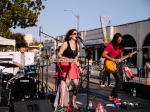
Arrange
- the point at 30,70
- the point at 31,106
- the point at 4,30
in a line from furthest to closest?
1. the point at 4,30
2. the point at 30,70
3. the point at 31,106

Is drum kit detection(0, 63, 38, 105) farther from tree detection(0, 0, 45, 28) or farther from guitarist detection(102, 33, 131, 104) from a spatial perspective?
tree detection(0, 0, 45, 28)

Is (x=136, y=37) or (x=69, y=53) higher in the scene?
(x=136, y=37)

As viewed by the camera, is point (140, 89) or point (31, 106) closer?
point (31, 106)

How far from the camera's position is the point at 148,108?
238 inches

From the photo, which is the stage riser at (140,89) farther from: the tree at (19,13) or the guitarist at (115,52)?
the tree at (19,13)

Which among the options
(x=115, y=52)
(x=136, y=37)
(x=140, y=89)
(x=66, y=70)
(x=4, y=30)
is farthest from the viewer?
(x=136, y=37)

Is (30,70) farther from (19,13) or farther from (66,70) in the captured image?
(19,13)

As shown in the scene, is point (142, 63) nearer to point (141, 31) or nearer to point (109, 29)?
point (141, 31)

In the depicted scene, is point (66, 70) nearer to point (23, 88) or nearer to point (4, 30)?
point (23, 88)

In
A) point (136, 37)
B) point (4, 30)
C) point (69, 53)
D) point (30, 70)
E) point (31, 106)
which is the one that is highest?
point (136, 37)

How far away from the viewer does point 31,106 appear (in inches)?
175

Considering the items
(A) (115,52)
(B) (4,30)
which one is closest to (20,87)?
(A) (115,52)

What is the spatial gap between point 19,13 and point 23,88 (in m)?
12.5

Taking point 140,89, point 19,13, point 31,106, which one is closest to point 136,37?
point 19,13
